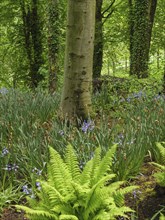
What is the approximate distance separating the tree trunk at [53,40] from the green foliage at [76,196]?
19.1ft

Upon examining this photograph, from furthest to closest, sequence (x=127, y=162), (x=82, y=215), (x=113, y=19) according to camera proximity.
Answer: (x=113, y=19), (x=127, y=162), (x=82, y=215)

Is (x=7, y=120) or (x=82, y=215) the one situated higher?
(x=7, y=120)

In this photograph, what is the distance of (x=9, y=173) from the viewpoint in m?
3.47

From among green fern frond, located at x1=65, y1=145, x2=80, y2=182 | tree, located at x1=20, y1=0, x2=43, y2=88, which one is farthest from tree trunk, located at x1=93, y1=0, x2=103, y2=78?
green fern frond, located at x1=65, y1=145, x2=80, y2=182

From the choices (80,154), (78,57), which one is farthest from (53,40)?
(80,154)

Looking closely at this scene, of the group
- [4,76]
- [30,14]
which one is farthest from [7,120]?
[4,76]

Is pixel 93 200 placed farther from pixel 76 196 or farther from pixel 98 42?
pixel 98 42

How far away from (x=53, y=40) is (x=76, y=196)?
22.0ft

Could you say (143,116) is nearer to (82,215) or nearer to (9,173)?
(9,173)

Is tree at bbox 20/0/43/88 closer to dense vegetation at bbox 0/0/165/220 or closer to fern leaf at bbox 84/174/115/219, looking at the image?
dense vegetation at bbox 0/0/165/220

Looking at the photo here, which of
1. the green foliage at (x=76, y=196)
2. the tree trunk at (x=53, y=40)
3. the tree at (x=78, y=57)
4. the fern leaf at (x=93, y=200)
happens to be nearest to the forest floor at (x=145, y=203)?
the green foliage at (x=76, y=196)

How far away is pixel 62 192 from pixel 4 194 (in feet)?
2.71

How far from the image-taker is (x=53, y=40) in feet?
28.1

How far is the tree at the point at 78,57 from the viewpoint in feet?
15.1
